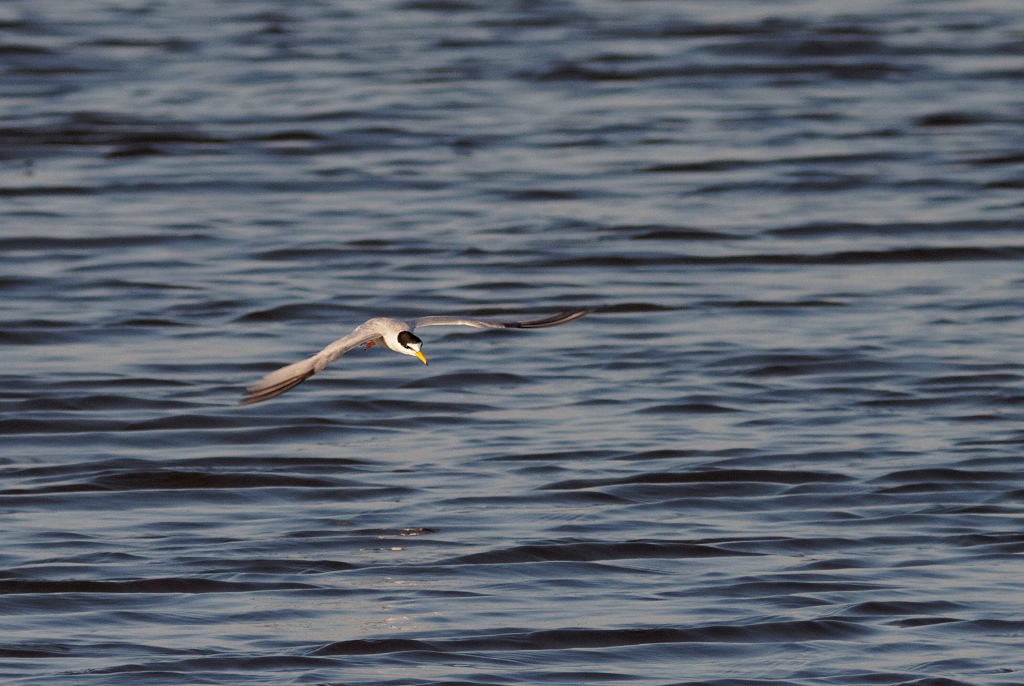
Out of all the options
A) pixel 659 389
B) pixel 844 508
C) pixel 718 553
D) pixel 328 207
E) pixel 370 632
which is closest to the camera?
pixel 370 632

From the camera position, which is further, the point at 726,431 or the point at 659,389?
the point at 659,389

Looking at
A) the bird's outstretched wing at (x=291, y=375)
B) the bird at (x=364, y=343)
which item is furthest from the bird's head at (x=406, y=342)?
the bird's outstretched wing at (x=291, y=375)

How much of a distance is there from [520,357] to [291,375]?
5.09 metres

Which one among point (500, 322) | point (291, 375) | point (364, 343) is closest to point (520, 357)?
point (500, 322)

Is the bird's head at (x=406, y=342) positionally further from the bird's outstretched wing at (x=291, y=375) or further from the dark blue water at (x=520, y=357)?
the dark blue water at (x=520, y=357)

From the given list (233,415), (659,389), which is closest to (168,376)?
(233,415)

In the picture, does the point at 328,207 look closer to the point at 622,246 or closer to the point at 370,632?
the point at 622,246

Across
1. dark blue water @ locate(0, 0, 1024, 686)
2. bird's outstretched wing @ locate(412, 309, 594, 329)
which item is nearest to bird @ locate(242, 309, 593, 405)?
bird's outstretched wing @ locate(412, 309, 594, 329)

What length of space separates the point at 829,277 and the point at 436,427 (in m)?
4.11

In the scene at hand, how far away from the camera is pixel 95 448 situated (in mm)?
10289

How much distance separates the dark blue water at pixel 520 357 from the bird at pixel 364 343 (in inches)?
41.5

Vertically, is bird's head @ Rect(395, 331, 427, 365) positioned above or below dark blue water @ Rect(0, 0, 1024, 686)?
above

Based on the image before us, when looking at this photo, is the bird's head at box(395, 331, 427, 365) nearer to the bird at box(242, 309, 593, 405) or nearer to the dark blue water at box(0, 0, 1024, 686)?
the bird at box(242, 309, 593, 405)

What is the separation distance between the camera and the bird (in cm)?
694
